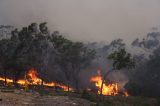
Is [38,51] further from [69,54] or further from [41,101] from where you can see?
[41,101]

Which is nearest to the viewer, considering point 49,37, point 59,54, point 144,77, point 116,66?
point 116,66

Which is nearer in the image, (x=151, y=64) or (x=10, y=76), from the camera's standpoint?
(x=151, y=64)

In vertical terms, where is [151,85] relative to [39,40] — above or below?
below

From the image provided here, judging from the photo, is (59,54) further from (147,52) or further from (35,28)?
(147,52)

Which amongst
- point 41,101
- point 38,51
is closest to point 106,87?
point 38,51

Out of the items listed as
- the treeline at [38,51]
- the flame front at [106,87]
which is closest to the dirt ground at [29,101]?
the treeline at [38,51]

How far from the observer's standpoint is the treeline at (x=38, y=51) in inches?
3853

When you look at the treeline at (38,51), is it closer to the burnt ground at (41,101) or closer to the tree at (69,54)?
the tree at (69,54)

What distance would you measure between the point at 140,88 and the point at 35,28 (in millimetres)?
42615

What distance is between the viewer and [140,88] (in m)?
107

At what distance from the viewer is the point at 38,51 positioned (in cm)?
10131

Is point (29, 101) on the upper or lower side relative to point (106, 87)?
lower

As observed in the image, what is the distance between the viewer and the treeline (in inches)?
3853

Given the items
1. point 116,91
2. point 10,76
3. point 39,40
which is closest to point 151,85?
point 116,91
